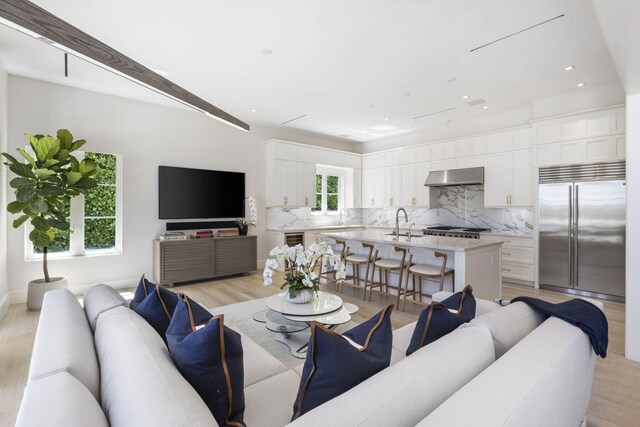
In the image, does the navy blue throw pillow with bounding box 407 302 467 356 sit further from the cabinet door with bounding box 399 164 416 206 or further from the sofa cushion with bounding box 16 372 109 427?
the cabinet door with bounding box 399 164 416 206

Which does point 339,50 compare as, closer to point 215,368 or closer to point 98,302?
point 98,302

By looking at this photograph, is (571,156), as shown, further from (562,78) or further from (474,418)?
(474,418)

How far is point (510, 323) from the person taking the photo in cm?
151

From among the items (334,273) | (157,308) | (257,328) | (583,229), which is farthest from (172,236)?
(583,229)

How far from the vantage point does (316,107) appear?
5422 mm

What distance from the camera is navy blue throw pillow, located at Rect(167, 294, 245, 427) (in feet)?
3.62

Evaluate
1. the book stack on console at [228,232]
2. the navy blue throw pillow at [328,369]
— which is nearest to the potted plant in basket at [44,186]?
the book stack on console at [228,232]

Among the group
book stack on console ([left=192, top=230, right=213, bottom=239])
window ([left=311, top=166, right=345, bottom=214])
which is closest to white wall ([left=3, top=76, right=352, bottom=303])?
book stack on console ([left=192, top=230, right=213, bottom=239])

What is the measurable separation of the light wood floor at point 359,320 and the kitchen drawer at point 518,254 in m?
0.44

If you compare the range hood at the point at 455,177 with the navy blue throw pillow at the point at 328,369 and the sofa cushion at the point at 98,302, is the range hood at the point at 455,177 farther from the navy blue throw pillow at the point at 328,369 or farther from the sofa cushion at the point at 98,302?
the sofa cushion at the point at 98,302

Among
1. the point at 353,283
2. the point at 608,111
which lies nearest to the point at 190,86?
the point at 353,283

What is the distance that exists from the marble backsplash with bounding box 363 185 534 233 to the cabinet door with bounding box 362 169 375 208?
1.02 meters

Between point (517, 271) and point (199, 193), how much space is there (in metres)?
5.60

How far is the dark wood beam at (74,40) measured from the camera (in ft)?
4.28
